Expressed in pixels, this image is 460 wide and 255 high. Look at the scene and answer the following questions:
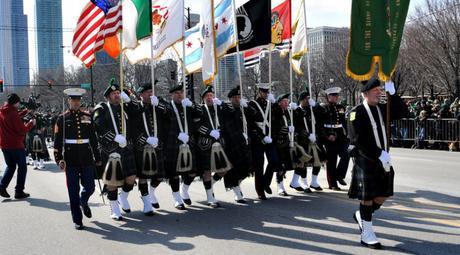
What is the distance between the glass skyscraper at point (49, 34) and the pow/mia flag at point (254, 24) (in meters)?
30.7

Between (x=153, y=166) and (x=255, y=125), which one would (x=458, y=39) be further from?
(x=153, y=166)

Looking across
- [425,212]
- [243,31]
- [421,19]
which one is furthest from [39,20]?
[425,212]

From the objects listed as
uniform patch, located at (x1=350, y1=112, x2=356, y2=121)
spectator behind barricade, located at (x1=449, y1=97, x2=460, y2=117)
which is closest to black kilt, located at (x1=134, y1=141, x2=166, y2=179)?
uniform patch, located at (x1=350, y1=112, x2=356, y2=121)

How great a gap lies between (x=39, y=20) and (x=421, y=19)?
3363 cm

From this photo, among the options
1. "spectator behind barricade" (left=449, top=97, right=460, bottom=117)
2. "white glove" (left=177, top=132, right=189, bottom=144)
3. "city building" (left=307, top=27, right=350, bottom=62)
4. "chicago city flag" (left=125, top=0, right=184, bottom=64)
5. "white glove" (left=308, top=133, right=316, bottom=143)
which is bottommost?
"white glove" (left=308, top=133, right=316, bottom=143)

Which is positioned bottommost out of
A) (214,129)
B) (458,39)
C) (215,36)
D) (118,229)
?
(118,229)

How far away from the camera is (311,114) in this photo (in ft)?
33.8

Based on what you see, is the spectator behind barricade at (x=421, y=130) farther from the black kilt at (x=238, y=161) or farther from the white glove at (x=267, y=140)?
the black kilt at (x=238, y=161)

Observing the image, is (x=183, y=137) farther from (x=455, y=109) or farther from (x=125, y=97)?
(x=455, y=109)

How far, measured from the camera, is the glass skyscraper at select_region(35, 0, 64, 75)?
1716 inches

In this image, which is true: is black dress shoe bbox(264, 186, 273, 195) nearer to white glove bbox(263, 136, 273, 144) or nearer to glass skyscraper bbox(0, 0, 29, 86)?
white glove bbox(263, 136, 273, 144)

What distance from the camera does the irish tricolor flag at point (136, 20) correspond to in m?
8.86

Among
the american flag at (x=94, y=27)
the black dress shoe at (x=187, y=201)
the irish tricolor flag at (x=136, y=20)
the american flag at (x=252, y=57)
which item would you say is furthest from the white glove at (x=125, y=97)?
the american flag at (x=252, y=57)

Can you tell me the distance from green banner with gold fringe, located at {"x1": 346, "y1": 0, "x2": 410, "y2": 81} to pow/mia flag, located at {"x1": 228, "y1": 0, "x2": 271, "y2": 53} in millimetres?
2872
